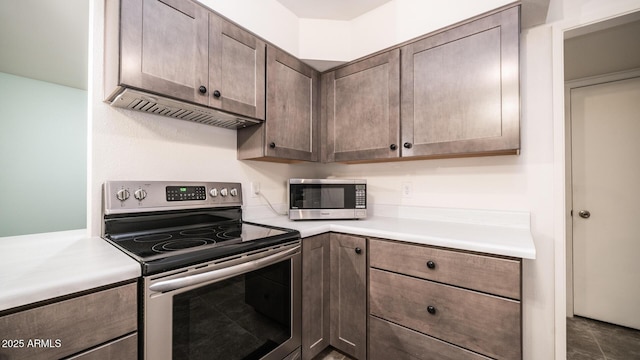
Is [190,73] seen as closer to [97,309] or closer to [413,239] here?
[97,309]

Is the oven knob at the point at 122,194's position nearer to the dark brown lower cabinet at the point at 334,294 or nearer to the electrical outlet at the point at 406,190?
the dark brown lower cabinet at the point at 334,294

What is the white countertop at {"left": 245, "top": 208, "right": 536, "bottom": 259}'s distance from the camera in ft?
3.62

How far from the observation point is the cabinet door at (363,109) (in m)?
1.68

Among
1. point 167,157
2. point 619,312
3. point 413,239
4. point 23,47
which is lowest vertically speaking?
point 619,312

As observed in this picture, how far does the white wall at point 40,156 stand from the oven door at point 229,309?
377cm

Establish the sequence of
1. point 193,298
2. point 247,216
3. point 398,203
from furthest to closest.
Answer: point 398,203
point 247,216
point 193,298

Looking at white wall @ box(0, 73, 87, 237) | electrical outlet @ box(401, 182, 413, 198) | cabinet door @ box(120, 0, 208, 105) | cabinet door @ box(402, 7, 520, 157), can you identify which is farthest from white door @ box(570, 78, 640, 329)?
white wall @ box(0, 73, 87, 237)

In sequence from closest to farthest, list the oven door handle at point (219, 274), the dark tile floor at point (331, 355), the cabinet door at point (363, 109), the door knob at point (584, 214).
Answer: the oven door handle at point (219, 274) → the dark tile floor at point (331, 355) → the cabinet door at point (363, 109) → the door knob at point (584, 214)

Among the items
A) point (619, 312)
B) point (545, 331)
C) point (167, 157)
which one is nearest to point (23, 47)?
point (167, 157)

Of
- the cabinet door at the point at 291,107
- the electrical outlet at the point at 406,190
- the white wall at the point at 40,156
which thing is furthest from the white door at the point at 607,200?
the white wall at the point at 40,156

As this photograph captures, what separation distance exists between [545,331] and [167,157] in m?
→ 2.36

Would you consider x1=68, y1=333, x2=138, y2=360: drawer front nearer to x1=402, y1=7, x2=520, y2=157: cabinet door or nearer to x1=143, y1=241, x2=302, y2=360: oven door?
x1=143, y1=241, x2=302, y2=360: oven door

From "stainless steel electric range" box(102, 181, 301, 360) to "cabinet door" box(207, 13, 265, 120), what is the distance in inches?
20.1

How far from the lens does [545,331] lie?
1409 mm
